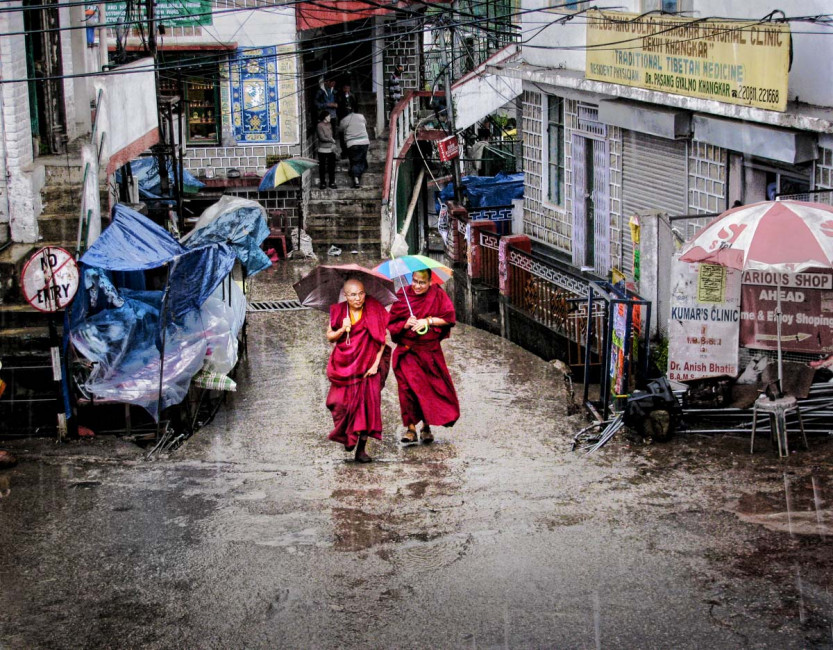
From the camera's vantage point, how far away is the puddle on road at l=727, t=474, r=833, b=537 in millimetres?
7383


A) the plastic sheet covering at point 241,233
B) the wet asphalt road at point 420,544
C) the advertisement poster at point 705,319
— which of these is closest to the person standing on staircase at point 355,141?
the plastic sheet covering at point 241,233

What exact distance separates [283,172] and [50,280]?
11051 millimetres

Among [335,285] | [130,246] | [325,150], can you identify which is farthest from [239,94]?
[335,285]

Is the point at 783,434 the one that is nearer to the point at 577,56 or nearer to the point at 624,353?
the point at 624,353

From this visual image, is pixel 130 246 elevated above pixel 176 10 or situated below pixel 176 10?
below

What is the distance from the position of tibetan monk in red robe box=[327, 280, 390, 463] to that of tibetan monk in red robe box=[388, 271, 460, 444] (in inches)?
17.1

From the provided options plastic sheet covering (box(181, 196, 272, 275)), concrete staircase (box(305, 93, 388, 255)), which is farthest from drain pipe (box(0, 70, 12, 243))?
concrete staircase (box(305, 93, 388, 255))

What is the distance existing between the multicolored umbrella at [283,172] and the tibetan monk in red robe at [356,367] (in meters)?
11.3

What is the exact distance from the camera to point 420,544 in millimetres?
7484

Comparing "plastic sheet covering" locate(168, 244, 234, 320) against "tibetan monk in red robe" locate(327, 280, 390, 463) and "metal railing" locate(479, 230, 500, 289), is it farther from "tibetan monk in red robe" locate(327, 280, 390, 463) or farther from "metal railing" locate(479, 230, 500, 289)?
"metal railing" locate(479, 230, 500, 289)

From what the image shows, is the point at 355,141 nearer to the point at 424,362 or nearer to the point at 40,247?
the point at 40,247

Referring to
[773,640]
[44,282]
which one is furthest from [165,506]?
[773,640]

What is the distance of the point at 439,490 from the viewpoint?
8.73 meters

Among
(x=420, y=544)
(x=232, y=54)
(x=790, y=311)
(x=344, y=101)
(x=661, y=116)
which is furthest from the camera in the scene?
(x=344, y=101)
